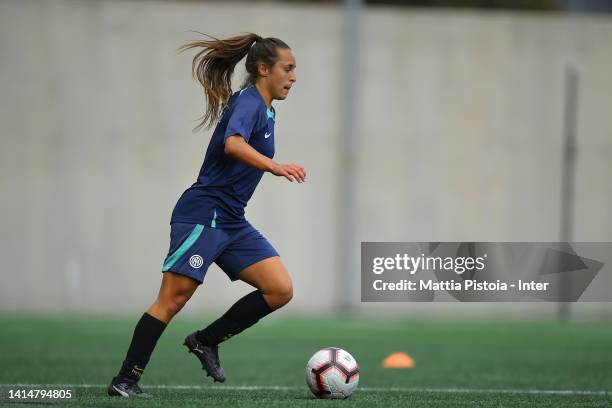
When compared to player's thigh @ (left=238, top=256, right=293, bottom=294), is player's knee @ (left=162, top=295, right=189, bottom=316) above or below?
below

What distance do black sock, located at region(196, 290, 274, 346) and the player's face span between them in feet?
4.06

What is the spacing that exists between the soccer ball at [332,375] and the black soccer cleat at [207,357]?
58 cm

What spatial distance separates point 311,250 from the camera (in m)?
18.6

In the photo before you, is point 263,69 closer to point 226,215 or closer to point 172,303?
point 226,215

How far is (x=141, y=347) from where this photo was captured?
592 cm

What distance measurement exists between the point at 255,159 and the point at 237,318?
3.92ft

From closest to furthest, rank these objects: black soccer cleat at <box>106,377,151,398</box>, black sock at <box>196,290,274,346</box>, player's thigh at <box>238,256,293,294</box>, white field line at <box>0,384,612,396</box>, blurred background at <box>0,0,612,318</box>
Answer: black soccer cleat at <box>106,377,151,398</box>
player's thigh at <box>238,256,293,294</box>
black sock at <box>196,290,274,346</box>
white field line at <box>0,384,612,396</box>
blurred background at <box>0,0,612,318</box>

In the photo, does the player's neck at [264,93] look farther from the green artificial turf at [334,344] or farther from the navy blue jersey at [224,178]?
the green artificial turf at [334,344]

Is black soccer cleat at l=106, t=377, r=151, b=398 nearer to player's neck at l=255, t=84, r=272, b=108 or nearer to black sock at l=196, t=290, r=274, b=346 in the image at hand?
black sock at l=196, t=290, r=274, b=346

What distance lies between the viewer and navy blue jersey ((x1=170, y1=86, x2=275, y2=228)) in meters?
6.03

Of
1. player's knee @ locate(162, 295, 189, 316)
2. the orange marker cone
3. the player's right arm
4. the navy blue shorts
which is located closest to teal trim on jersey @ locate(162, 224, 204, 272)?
the navy blue shorts

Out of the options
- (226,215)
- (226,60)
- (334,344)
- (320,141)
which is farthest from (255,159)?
(320,141)

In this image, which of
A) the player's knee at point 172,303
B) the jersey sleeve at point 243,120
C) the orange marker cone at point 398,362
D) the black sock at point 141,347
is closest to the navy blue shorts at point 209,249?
the player's knee at point 172,303

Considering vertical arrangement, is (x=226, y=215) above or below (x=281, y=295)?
above
